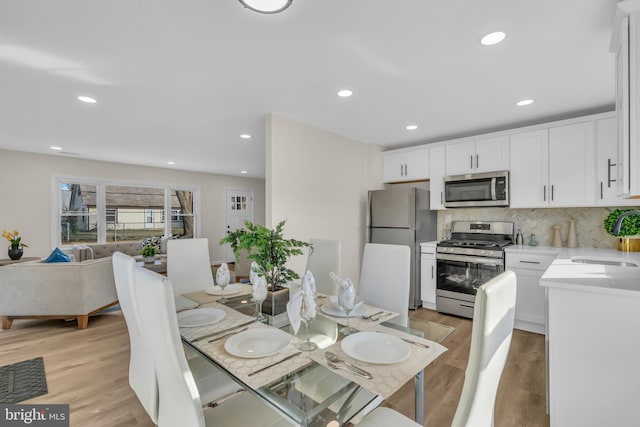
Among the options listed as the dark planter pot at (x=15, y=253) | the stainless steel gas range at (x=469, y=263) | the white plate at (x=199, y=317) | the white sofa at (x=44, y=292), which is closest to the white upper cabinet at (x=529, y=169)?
the stainless steel gas range at (x=469, y=263)

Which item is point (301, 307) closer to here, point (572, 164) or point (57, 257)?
point (572, 164)

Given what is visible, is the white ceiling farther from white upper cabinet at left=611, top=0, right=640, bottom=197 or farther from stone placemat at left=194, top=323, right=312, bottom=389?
stone placemat at left=194, top=323, right=312, bottom=389

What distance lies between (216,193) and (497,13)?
7.31 m

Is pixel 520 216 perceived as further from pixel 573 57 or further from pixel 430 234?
pixel 573 57

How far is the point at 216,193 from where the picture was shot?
7.85m

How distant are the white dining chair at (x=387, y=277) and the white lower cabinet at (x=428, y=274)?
1859mm

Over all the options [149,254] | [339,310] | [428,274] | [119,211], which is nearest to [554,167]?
[428,274]

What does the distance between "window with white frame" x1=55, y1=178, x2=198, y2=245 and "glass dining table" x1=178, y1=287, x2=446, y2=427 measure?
586cm

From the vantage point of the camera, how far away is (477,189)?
3596 mm

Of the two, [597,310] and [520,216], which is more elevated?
[520,216]

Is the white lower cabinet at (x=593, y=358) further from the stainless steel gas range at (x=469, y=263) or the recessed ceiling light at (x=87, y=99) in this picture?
the recessed ceiling light at (x=87, y=99)

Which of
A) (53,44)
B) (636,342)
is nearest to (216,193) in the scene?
(53,44)

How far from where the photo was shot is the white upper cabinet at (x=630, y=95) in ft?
4.55

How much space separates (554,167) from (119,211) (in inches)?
295
